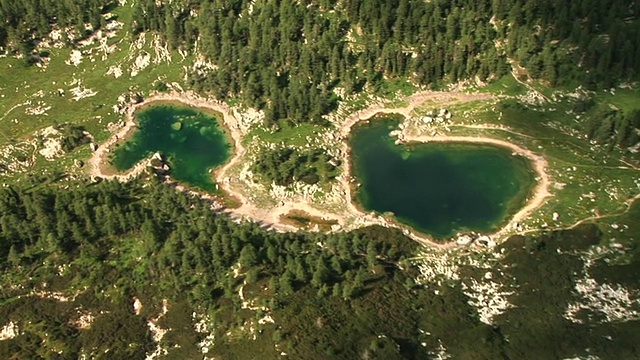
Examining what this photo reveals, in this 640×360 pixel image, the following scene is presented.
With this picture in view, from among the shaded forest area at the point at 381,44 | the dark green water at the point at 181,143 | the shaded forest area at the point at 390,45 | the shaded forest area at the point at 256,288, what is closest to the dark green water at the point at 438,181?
the shaded forest area at the point at 256,288

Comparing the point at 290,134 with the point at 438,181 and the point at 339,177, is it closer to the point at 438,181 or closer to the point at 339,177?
the point at 339,177

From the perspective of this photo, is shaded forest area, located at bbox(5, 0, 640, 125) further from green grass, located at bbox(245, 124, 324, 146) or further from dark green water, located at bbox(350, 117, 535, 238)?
dark green water, located at bbox(350, 117, 535, 238)

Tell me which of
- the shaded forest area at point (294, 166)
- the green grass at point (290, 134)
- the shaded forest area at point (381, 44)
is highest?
the shaded forest area at point (381, 44)

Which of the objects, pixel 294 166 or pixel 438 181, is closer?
pixel 294 166

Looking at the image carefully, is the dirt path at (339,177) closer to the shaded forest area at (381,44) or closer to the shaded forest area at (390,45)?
the shaded forest area at (381,44)

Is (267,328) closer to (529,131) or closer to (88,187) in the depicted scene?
(88,187)

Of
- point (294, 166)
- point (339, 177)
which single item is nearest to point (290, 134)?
point (294, 166)

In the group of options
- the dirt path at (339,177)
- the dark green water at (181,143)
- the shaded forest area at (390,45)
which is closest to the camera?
the dirt path at (339,177)
